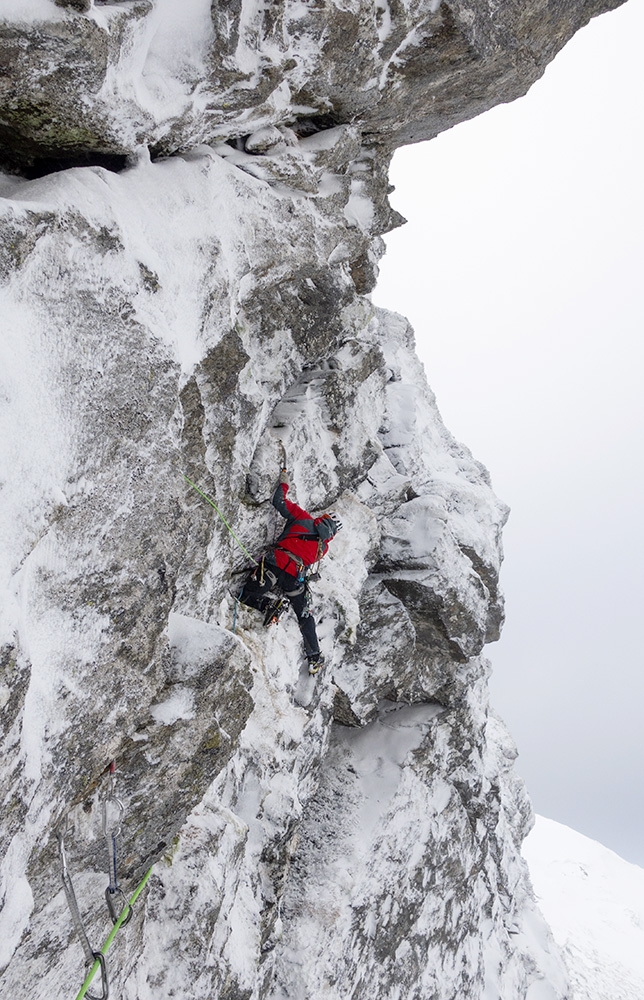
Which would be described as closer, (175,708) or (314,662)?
(175,708)

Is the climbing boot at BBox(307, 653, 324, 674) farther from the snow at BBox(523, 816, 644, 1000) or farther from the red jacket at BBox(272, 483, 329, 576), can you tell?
the snow at BBox(523, 816, 644, 1000)

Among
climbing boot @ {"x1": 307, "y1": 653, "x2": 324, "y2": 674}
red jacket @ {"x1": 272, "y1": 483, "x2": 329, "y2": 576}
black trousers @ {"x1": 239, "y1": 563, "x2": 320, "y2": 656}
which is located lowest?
climbing boot @ {"x1": 307, "y1": 653, "x2": 324, "y2": 674}

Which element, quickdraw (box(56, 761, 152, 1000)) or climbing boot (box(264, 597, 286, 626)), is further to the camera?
climbing boot (box(264, 597, 286, 626))

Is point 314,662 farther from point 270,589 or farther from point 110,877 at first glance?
point 110,877

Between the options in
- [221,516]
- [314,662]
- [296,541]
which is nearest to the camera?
[221,516]

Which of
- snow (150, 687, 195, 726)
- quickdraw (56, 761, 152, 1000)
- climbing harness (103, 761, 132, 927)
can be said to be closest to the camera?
quickdraw (56, 761, 152, 1000)

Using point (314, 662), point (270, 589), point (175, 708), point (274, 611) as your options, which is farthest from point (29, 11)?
point (314, 662)

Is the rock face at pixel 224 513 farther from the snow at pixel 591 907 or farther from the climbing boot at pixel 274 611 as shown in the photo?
the snow at pixel 591 907

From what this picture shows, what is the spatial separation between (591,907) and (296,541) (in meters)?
66.4

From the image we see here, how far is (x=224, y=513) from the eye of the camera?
9.53 m

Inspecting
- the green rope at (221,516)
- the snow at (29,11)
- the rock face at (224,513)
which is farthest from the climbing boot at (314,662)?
the snow at (29,11)

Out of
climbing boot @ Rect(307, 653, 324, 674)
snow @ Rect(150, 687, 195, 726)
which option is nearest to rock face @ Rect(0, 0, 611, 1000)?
snow @ Rect(150, 687, 195, 726)

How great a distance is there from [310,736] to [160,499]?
24.4 feet

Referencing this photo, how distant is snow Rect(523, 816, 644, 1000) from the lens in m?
33.7
